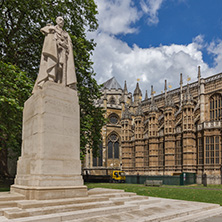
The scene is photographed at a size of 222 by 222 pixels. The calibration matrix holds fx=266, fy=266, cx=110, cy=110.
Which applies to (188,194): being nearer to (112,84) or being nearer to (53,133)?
(53,133)

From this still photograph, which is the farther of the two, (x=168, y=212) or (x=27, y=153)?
(x=27, y=153)

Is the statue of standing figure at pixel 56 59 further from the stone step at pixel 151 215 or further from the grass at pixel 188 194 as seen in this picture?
the grass at pixel 188 194

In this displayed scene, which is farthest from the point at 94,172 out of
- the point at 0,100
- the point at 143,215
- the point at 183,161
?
the point at 143,215

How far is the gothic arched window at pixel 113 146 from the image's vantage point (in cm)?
5434

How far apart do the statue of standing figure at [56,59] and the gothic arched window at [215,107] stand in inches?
1226

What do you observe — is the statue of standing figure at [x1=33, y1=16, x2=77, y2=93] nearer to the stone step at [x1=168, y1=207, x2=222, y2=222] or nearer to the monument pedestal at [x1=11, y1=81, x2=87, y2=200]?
the monument pedestal at [x1=11, y1=81, x2=87, y2=200]

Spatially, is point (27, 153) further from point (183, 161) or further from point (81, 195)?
point (183, 161)

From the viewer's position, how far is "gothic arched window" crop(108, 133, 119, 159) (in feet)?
178

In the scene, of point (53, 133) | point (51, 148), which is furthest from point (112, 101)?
point (51, 148)

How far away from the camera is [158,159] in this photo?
132 ft

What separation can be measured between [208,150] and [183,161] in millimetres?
3646

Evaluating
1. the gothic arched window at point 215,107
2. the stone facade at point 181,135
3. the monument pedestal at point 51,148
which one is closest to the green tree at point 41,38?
the monument pedestal at point 51,148

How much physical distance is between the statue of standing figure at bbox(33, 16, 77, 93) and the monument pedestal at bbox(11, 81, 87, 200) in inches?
14.7

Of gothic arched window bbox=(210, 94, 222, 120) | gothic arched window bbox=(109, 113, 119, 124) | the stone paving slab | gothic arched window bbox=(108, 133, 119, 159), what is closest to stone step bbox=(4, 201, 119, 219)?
the stone paving slab
